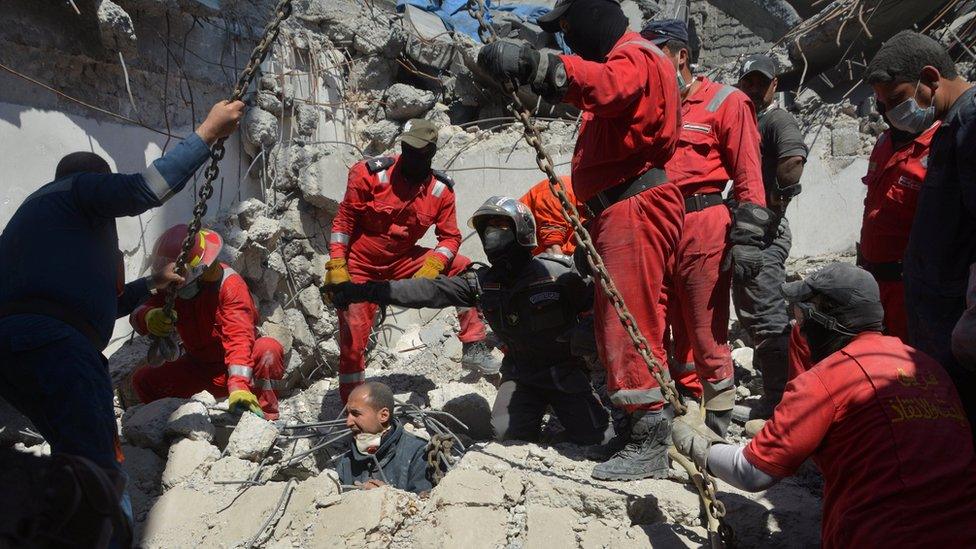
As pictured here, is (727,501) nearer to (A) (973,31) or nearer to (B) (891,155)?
(B) (891,155)

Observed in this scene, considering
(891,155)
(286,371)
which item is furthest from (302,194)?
(891,155)

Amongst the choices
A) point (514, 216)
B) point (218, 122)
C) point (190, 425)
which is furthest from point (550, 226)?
point (218, 122)

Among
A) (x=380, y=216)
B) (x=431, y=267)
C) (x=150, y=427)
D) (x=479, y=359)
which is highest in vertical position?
(x=380, y=216)

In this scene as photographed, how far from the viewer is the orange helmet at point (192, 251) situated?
5207 millimetres

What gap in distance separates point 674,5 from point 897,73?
6.26 metres

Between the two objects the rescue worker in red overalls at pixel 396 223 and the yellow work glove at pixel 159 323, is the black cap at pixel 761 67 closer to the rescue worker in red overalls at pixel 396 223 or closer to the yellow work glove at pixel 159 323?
the rescue worker in red overalls at pixel 396 223

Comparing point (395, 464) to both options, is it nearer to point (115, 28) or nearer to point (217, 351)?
point (217, 351)

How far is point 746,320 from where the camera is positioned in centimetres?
474

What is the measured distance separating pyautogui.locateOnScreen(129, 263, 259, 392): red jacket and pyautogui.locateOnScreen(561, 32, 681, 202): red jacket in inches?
101

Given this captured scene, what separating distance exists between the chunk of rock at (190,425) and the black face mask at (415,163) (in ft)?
7.96

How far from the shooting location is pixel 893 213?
3.98 m

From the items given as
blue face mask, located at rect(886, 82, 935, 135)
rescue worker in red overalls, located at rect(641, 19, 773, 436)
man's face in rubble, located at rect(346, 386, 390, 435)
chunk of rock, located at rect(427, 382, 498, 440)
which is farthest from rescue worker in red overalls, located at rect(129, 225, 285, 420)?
blue face mask, located at rect(886, 82, 935, 135)

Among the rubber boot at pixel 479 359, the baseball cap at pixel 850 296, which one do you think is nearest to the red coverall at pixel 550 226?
the rubber boot at pixel 479 359

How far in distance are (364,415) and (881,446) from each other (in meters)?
2.83
